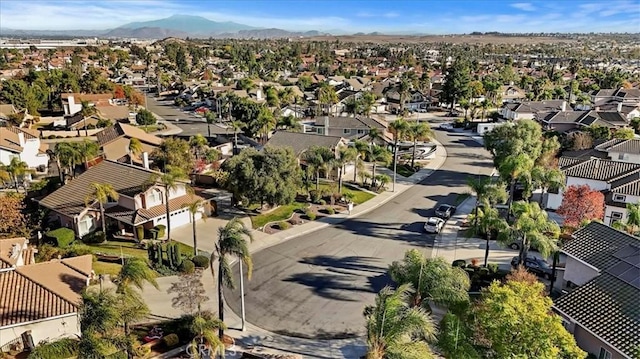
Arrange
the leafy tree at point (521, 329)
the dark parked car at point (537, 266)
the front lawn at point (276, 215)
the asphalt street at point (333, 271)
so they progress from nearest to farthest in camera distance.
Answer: the leafy tree at point (521, 329)
the asphalt street at point (333, 271)
the dark parked car at point (537, 266)
the front lawn at point (276, 215)

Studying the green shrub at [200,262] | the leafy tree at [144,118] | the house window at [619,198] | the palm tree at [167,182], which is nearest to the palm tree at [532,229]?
the house window at [619,198]

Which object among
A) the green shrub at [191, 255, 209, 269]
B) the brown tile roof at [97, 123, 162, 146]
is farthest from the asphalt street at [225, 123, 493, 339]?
the brown tile roof at [97, 123, 162, 146]

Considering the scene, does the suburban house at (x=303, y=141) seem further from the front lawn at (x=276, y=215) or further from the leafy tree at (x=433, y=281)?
the leafy tree at (x=433, y=281)

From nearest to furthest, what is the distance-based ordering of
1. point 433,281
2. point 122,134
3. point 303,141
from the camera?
point 433,281
point 303,141
point 122,134

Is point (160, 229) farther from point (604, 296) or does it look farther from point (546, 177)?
point (546, 177)

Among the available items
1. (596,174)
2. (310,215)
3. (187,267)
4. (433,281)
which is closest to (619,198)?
(596,174)
